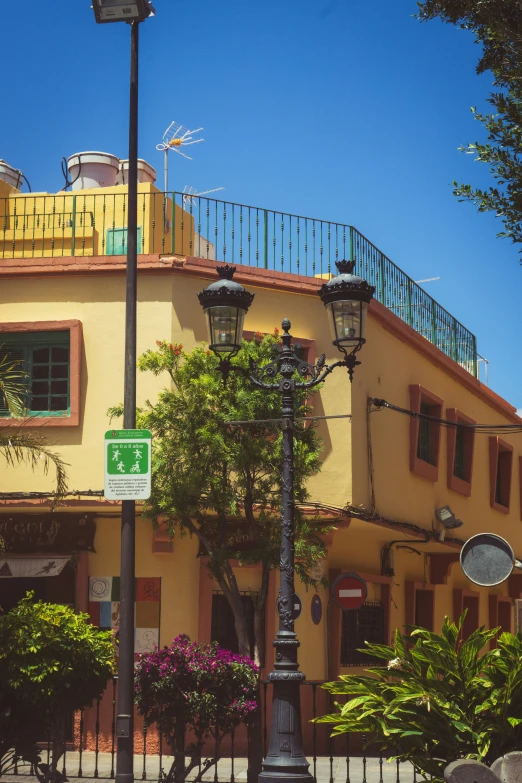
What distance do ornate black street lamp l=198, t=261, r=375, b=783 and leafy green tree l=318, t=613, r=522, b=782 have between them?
0.88m

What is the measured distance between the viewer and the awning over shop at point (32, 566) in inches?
707

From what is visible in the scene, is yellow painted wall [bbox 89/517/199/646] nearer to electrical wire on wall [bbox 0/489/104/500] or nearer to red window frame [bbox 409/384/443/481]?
electrical wire on wall [bbox 0/489/104/500]

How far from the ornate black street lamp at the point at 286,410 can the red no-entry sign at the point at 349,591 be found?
781 centimetres

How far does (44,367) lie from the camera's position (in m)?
18.2

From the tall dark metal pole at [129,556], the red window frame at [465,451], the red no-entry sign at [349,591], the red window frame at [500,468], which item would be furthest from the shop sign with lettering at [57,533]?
the red window frame at [500,468]

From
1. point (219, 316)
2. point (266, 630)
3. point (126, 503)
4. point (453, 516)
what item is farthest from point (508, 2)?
point (453, 516)

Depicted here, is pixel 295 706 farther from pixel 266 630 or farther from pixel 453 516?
pixel 453 516

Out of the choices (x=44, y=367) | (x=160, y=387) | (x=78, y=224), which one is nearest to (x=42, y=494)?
(x=44, y=367)

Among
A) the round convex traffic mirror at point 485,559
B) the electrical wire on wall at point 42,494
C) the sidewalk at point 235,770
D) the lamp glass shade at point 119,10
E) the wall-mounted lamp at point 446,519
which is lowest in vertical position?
the sidewalk at point 235,770

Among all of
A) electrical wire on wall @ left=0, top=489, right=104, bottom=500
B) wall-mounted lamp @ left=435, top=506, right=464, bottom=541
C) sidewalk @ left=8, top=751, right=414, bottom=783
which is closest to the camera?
sidewalk @ left=8, top=751, right=414, bottom=783

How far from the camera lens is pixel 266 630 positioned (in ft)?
60.5

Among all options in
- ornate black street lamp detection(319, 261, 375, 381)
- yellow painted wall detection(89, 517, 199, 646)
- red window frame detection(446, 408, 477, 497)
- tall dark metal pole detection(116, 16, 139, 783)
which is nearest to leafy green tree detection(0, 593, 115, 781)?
tall dark metal pole detection(116, 16, 139, 783)

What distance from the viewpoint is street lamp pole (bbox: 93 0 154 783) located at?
461 inches

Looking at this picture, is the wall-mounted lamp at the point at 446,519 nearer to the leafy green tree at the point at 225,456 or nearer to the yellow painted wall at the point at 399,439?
the yellow painted wall at the point at 399,439
